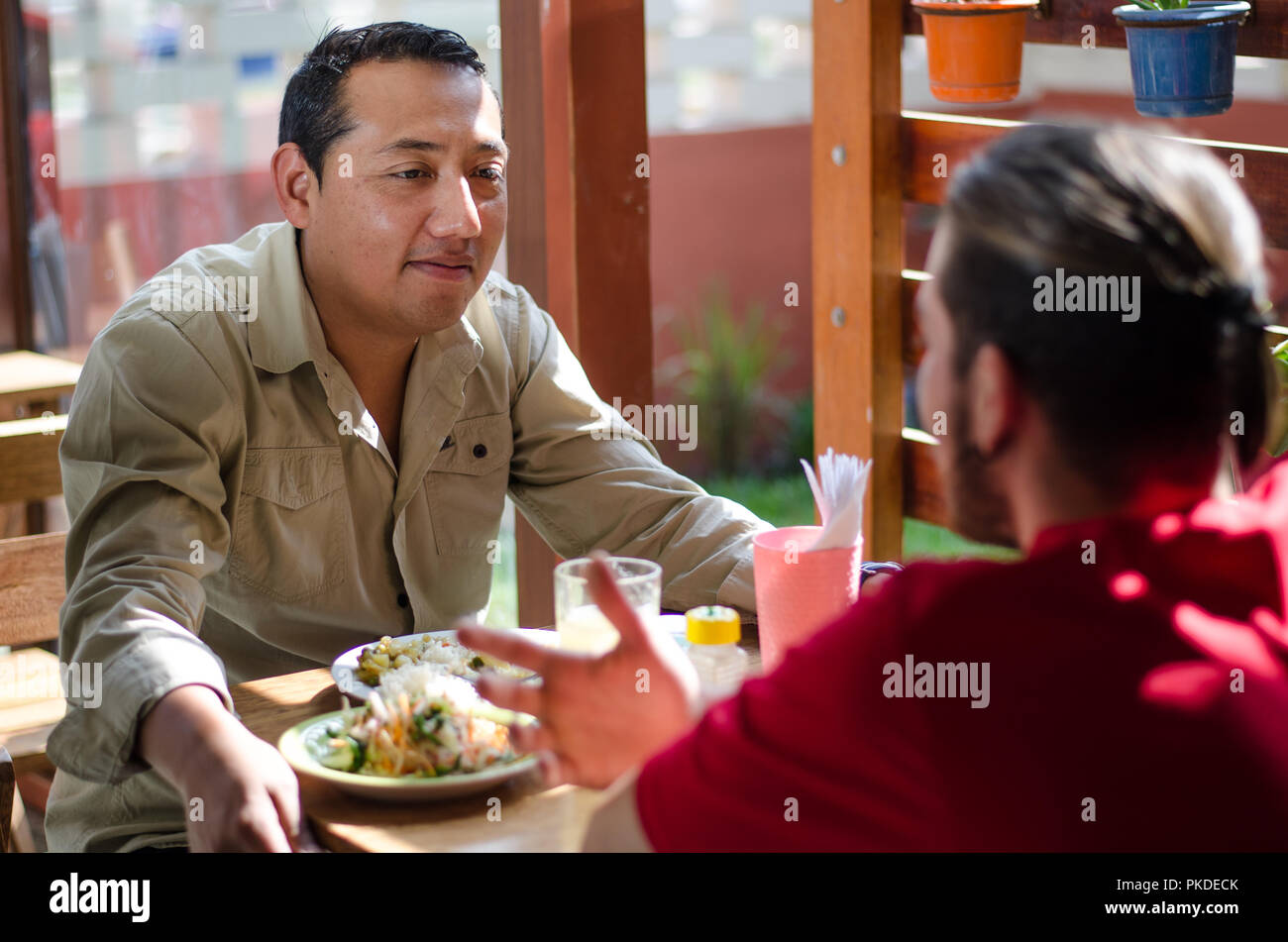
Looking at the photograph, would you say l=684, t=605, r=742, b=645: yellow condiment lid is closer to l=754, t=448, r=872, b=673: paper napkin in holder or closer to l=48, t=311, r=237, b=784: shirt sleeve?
l=754, t=448, r=872, b=673: paper napkin in holder

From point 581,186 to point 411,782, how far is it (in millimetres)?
1795

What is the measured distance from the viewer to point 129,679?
1427mm

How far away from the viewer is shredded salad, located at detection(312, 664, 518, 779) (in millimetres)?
1352

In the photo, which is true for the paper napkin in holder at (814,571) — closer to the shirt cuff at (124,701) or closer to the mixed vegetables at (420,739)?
the mixed vegetables at (420,739)

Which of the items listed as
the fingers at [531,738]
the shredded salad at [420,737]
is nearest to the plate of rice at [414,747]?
the shredded salad at [420,737]

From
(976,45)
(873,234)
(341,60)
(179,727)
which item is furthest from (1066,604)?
(873,234)

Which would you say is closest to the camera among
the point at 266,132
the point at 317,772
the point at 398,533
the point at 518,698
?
the point at 518,698

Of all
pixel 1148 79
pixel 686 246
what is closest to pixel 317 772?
pixel 1148 79

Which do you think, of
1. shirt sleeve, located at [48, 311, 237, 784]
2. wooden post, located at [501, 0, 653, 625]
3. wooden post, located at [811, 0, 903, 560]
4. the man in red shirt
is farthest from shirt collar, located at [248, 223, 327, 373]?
wooden post, located at [811, 0, 903, 560]

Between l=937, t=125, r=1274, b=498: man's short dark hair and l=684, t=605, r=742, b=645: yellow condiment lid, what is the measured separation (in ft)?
2.32

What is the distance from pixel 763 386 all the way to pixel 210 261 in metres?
4.72

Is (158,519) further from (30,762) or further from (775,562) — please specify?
(30,762)

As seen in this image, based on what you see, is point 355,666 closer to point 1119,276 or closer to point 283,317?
point 283,317

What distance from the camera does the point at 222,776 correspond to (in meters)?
1.30
